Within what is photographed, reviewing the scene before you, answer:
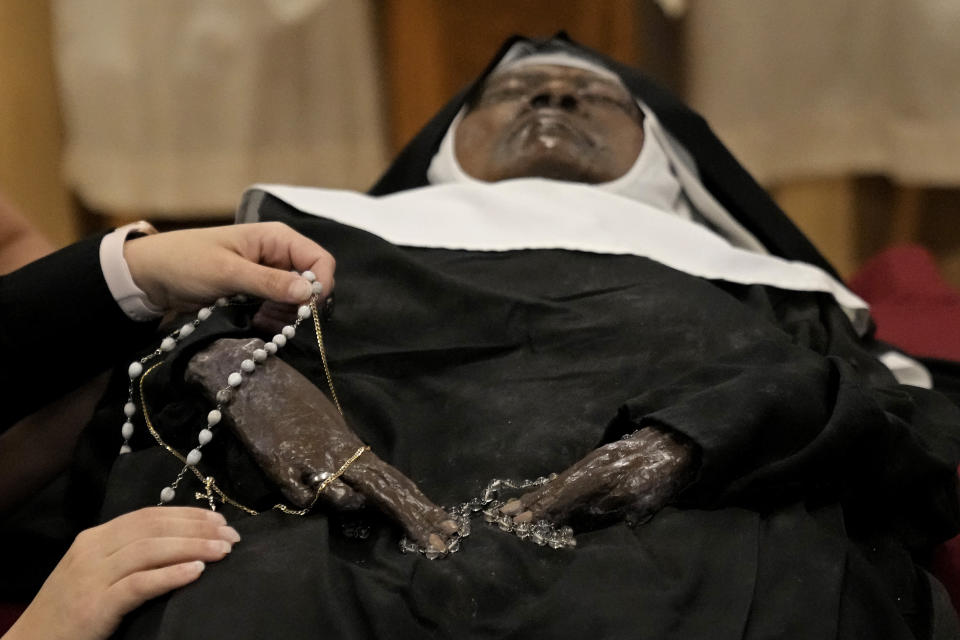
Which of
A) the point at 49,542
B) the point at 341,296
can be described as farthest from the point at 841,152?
the point at 49,542

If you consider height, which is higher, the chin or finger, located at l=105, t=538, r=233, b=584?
the chin

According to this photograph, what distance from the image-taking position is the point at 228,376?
113 cm

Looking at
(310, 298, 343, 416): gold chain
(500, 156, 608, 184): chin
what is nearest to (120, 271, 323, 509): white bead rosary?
(310, 298, 343, 416): gold chain

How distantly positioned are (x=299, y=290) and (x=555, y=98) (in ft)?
2.80

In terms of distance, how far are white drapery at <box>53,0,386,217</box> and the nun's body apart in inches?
42.8

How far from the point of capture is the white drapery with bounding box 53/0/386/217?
257 cm

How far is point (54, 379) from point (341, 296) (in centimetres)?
39

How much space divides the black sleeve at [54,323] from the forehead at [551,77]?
0.90m

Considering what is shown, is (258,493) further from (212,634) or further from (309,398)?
(212,634)

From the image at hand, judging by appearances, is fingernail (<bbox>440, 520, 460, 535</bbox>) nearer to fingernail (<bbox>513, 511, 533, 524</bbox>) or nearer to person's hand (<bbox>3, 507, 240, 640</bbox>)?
fingernail (<bbox>513, 511, 533, 524</bbox>)

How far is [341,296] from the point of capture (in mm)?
1422

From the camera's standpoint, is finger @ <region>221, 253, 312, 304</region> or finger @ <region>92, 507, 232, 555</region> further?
finger @ <region>221, 253, 312, 304</region>

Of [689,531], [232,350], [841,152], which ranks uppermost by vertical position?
[232,350]

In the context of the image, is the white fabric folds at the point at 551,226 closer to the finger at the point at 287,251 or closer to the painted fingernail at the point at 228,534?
the finger at the point at 287,251
